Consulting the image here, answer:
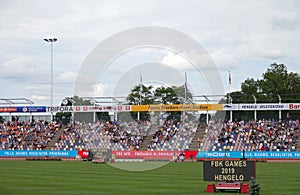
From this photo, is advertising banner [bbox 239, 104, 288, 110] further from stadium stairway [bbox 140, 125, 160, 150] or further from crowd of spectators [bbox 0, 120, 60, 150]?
crowd of spectators [bbox 0, 120, 60, 150]

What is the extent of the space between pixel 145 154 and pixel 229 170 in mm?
40783

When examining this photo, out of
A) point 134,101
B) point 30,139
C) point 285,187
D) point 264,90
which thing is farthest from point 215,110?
point 285,187

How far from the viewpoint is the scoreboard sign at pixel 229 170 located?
24953mm

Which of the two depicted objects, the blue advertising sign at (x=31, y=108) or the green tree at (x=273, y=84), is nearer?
the blue advertising sign at (x=31, y=108)

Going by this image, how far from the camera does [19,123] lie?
3275 inches

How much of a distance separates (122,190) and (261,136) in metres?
43.6

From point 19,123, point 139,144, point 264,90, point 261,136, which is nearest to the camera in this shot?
point 261,136

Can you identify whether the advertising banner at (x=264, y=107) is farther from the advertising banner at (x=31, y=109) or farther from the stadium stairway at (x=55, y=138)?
the advertising banner at (x=31, y=109)

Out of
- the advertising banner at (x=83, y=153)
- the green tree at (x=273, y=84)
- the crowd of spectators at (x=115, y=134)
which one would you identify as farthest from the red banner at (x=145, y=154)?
the green tree at (x=273, y=84)

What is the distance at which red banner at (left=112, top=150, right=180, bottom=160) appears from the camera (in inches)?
2544

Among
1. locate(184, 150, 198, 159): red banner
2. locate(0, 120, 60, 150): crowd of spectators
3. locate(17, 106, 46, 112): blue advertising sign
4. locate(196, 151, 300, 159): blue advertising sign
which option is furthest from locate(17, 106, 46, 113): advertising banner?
locate(196, 151, 300, 159): blue advertising sign

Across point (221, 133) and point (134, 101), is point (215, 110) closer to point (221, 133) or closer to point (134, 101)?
point (221, 133)

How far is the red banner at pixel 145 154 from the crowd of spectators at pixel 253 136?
4.81m

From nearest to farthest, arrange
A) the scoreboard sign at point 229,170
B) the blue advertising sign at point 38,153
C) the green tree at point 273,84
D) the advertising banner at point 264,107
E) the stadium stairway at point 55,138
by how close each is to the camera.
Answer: the scoreboard sign at point 229,170 → the blue advertising sign at point 38,153 → the advertising banner at point 264,107 → the stadium stairway at point 55,138 → the green tree at point 273,84
